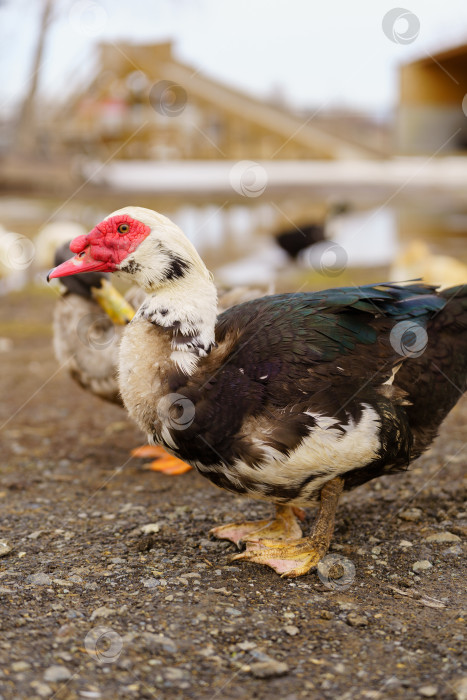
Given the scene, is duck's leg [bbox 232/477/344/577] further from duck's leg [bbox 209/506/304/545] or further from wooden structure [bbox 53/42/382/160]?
wooden structure [bbox 53/42/382/160]

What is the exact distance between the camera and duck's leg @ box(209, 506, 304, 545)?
3412 millimetres

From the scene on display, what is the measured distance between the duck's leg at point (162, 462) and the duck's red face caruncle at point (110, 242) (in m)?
1.41

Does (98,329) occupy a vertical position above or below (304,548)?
above

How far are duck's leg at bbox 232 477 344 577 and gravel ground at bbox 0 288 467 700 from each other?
57 mm

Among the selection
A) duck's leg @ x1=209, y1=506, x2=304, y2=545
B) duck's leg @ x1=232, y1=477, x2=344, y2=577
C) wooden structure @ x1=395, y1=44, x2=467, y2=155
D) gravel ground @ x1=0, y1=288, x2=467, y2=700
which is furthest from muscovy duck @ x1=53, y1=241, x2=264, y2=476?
wooden structure @ x1=395, y1=44, x2=467, y2=155

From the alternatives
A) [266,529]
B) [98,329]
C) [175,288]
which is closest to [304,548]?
[266,529]

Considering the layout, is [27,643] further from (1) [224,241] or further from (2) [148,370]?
(1) [224,241]

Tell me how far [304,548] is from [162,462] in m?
1.50

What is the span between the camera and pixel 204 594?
2.92 meters

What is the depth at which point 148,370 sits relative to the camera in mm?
3016

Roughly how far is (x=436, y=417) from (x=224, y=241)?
9652 millimetres

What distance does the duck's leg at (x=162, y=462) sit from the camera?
4.40m

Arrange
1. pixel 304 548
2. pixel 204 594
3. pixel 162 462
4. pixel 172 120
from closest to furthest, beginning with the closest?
pixel 204 594 → pixel 304 548 → pixel 162 462 → pixel 172 120

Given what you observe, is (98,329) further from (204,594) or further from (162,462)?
(204,594)
